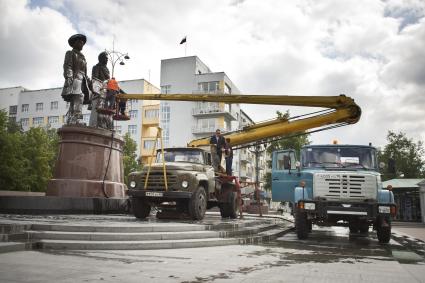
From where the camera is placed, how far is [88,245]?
705cm

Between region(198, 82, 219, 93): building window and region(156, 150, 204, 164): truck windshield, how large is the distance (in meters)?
39.9

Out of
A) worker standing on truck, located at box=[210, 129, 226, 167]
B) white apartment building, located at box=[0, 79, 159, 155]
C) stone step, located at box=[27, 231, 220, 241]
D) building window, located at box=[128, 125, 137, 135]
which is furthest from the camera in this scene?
white apartment building, located at box=[0, 79, 159, 155]

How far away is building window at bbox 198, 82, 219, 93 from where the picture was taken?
51.4 metres

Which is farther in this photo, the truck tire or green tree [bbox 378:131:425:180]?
green tree [bbox 378:131:425:180]

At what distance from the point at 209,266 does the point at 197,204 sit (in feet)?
15.3

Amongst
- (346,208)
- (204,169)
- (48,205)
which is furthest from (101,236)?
(346,208)

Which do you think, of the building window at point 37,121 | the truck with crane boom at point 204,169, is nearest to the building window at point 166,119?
the building window at point 37,121

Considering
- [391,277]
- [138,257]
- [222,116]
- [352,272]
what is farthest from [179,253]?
[222,116]

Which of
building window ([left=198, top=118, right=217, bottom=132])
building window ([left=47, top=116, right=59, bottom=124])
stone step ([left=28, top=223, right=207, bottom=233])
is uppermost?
building window ([left=47, top=116, right=59, bottom=124])

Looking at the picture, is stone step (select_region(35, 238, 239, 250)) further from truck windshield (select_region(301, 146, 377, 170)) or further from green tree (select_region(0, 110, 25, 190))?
green tree (select_region(0, 110, 25, 190))

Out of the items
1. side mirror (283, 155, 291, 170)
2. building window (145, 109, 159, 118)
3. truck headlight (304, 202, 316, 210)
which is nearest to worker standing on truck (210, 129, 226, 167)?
side mirror (283, 155, 291, 170)

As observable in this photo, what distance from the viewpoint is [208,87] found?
5181 centimetres

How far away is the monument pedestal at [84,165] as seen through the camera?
11.4 meters

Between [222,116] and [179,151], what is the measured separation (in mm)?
40788
